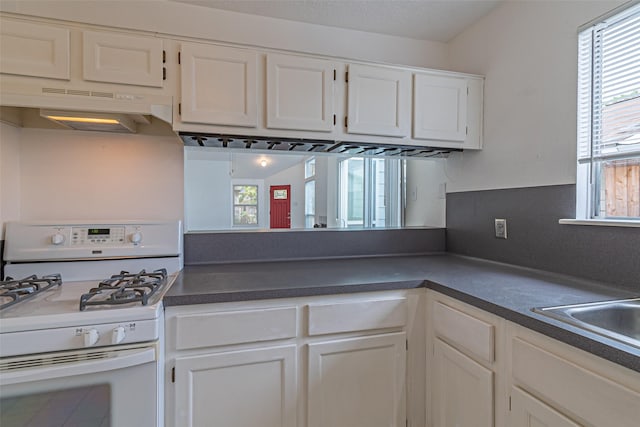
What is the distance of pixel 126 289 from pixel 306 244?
0.99 m

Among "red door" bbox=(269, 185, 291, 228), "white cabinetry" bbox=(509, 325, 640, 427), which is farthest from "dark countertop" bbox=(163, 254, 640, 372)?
"red door" bbox=(269, 185, 291, 228)

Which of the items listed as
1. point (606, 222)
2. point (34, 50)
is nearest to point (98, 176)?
point (34, 50)

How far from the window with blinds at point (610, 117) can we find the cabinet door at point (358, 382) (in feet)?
3.49

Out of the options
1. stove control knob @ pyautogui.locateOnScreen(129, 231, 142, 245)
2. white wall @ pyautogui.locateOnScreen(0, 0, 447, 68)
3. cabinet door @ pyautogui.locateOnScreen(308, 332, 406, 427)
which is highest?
white wall @ pyautogui.locateOnScreen(0, 0, 447, 68)

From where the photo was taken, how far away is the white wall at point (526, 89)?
1.51m

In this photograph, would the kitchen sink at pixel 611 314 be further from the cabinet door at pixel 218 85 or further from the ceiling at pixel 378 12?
the ceiling at pixel 378 12

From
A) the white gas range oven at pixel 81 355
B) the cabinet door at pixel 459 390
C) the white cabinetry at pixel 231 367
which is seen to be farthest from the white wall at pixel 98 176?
the cabinet door at pixel 459 390

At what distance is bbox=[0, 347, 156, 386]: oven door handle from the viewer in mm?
971

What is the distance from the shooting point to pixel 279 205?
7074 millimetres

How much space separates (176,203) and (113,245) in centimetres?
36

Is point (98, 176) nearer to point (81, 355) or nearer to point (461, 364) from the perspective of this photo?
point (81, 355)

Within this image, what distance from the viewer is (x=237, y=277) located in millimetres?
1531

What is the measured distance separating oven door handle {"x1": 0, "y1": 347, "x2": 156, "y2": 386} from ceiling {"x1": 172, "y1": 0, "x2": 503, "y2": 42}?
176 centimetres

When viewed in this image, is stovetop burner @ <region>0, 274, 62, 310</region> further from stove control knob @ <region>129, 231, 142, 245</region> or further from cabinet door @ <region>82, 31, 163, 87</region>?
cabinet door @ <region>82, 31, 163, 87</region>
